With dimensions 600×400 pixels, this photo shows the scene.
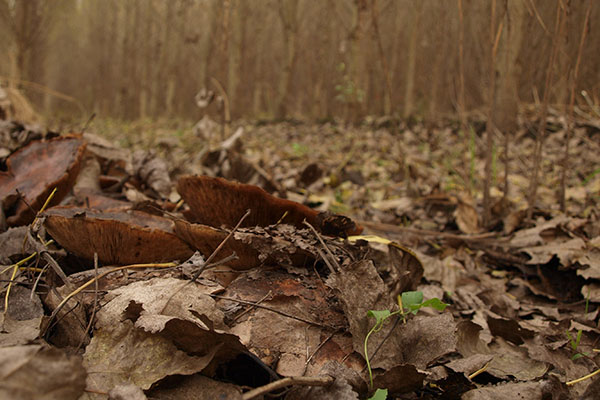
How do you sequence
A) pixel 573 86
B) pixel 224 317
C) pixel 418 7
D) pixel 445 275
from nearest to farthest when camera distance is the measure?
pixel 224 317 → pixel 445 275 → pixel 573 86 → pixel 418 7

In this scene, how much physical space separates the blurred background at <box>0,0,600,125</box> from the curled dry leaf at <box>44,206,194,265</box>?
190cm

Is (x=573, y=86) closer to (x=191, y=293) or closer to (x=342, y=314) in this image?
(x=342, y=314)

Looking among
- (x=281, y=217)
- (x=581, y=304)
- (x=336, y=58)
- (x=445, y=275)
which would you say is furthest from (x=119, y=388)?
(x=336, y=58)

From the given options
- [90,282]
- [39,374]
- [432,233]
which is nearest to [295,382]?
[39,374]

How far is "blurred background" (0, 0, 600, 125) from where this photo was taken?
8.46 m

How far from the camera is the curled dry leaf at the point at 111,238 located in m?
1.11

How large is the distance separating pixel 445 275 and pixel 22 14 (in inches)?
488

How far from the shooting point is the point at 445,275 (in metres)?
1.83

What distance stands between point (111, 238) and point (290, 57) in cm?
1229

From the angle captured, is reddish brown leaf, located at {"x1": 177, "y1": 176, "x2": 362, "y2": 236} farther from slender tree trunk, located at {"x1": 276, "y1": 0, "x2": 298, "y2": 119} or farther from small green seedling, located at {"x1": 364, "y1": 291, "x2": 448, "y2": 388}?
slender tree trunk, located at {"x1": 276, "y1": 0, "x2": 298, "y2": 119}

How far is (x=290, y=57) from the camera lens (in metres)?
12.7

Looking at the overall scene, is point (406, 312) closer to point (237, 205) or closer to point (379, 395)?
point (379, 395)

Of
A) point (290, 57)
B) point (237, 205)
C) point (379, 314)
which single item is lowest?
point (379, 314)

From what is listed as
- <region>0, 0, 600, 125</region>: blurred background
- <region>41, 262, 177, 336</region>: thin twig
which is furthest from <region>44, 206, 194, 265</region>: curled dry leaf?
<region>0, 0, 600, 125</region>: blurred background
